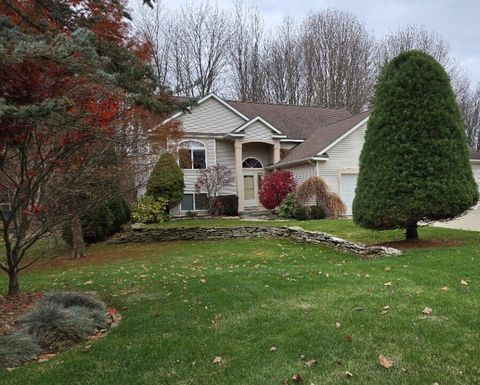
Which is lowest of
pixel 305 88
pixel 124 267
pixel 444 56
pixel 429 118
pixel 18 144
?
pixel 124 267

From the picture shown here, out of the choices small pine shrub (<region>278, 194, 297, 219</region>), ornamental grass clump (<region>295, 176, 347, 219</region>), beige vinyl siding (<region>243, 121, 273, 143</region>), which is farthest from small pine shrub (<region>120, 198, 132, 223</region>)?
ornamental grass clump (<region>295, 176, 347, 219</region>)

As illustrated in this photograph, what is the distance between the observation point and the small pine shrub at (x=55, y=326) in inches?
167

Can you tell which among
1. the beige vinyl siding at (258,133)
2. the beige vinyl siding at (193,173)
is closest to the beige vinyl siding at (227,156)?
the beige vinyl siding at (193,173)

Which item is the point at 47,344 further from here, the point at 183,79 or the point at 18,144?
the point at 183,79

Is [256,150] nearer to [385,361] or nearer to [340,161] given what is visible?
[340,161]

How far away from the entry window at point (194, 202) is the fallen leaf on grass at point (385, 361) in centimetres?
1715

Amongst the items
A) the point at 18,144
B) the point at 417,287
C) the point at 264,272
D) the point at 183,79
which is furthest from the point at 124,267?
the point at 183,79

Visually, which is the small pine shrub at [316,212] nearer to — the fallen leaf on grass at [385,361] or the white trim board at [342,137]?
the white trim board at [342,137]

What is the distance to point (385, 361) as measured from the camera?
339cm

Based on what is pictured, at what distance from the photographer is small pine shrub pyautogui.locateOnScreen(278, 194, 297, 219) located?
58.6 feet

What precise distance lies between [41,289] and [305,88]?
28.5m

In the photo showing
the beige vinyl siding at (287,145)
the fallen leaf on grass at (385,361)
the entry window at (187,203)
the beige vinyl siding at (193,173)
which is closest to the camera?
the fallen leaf on grass at (385,361)

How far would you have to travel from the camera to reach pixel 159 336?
4.34 metres

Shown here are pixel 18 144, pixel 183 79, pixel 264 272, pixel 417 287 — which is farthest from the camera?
pixel 183 79
